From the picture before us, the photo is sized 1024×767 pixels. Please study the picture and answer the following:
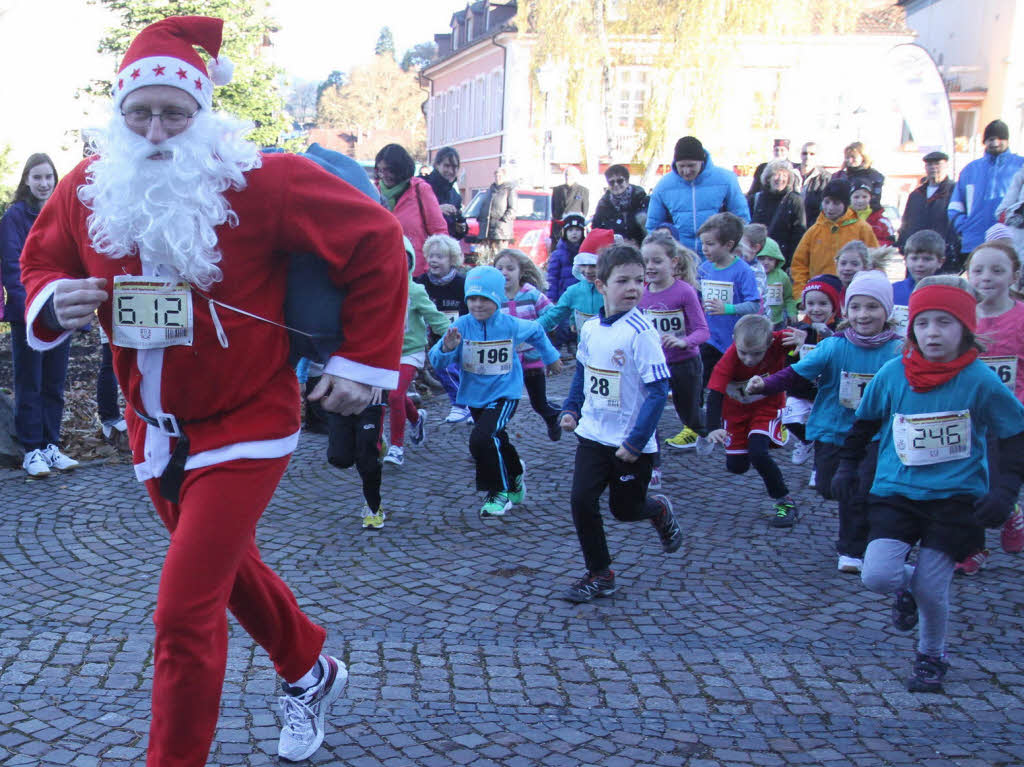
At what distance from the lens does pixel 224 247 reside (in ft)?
9.47

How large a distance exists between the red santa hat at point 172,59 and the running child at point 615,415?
8.02 feet

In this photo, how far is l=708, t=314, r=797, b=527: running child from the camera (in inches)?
245

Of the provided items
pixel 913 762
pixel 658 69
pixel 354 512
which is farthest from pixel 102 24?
pixel 913 762

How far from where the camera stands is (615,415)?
495cm

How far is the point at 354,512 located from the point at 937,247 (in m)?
4.22

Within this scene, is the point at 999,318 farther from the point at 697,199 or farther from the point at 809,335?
the point at 697,199

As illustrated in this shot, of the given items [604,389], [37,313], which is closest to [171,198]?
[37,313]

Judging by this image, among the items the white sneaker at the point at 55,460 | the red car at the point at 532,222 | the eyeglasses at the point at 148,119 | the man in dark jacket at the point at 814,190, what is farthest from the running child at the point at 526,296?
the red car at the point at 532,222

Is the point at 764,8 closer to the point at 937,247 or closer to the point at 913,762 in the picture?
the point at 937,247

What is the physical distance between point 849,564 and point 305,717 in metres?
3.16

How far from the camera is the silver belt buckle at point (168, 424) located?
9.49 ft

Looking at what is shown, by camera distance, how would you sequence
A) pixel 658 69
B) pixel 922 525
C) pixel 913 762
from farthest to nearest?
pixel 658 69 < pixel 922 525 < pixel 913 762

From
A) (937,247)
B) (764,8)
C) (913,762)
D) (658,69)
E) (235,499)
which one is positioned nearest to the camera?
(235,499)

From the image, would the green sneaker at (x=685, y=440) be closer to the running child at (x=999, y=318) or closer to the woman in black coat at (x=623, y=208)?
the woman in black coat at (x=623, y=208)
